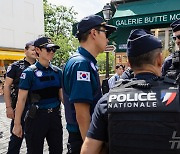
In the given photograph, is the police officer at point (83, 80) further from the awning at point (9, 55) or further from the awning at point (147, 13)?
the awning at point (9, 55)

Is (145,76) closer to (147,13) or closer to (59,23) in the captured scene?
(147,13)

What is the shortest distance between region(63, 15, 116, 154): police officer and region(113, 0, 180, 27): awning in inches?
253

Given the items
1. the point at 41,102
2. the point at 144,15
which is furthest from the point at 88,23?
the point at 144,15

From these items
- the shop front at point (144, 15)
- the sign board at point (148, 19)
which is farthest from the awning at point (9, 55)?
the sign board at point (148, 19)

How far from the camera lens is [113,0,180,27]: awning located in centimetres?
824

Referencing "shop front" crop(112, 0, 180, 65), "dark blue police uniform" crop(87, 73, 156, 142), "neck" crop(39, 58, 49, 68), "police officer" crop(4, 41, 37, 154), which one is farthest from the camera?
"shop front" crop(112, 0, 180, 65)

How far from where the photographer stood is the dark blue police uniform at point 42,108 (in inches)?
127

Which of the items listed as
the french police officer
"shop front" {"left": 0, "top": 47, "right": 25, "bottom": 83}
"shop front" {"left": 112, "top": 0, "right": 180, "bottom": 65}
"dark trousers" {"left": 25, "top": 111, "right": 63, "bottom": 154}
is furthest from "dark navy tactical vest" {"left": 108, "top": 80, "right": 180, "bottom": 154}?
"shop front" {"left": 0, "top": 47, "right": 25, "bottom": 83}

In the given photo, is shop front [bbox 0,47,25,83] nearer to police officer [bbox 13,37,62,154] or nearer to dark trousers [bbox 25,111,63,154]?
police officer [bbox 13,37,62,154]

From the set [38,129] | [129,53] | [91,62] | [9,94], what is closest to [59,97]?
[38,129]

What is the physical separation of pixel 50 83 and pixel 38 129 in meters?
0.60

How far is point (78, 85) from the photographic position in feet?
Result: 6.79

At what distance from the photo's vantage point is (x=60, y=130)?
3.41 m

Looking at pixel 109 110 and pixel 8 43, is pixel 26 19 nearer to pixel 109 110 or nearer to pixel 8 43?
pixel 8 43
